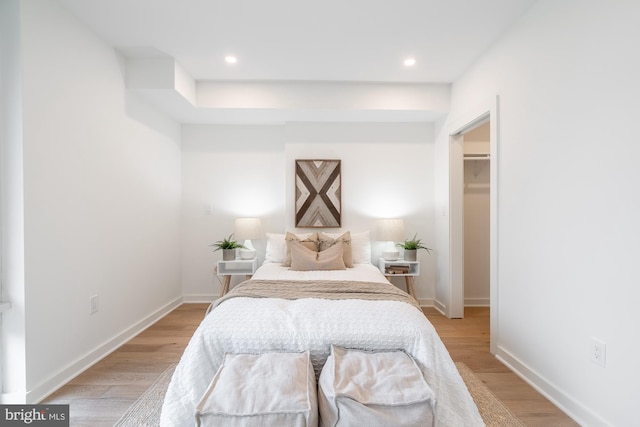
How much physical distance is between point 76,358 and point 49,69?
78.9 inches

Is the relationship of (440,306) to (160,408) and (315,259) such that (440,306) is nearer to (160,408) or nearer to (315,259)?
(315,259)

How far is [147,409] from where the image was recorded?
1742 millimetres

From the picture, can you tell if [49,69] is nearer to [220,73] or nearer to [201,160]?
[220,73]

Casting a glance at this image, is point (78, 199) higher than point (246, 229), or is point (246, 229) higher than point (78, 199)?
point (78, 199)

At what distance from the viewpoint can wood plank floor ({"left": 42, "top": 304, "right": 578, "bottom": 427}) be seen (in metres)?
1.72

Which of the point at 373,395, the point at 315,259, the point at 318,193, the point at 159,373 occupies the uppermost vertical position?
the point at 318,193

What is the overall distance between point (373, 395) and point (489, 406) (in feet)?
3.34

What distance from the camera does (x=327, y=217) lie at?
3637 millimetres

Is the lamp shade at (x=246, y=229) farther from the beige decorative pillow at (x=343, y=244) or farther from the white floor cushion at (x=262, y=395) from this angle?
the white floor cushion at (x=262, y=395)

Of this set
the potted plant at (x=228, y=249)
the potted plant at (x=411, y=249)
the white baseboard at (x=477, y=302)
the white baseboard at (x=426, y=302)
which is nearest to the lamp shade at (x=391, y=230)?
the potted plant at (x=411, y=249)

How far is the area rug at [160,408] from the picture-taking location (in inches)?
64.3

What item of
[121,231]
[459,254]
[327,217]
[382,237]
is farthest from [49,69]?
[459,254]
